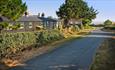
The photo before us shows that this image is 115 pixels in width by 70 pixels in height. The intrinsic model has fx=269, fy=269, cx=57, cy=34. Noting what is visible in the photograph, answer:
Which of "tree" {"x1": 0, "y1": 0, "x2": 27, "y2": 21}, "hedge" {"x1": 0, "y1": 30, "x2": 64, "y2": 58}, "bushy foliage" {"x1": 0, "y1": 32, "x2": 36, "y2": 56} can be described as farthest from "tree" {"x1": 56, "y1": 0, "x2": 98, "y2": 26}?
"bushy foliage" {"x1": 0, "y1": 32, "x2": 36, "y2": 56}

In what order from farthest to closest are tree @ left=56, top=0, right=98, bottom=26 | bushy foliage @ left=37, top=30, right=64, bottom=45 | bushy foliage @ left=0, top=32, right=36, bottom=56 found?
tree @ left=56, top=0, right=98, bottom=26, bushy foliage @ left=37, top=30, right=64, bottom=45, bushy foliage @ left=0, top=32, right=36, bottom=56

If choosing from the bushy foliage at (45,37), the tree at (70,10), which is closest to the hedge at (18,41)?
the bushy foliage at (45,37)

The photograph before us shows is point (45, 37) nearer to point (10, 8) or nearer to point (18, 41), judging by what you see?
point (10, 8)

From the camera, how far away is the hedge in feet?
62.9

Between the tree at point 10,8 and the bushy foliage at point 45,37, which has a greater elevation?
the tree at point 10,8

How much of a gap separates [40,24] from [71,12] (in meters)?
10.8

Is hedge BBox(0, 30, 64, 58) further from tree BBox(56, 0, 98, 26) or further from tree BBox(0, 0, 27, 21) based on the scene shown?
tree BBox(56, 0, 98, 26)

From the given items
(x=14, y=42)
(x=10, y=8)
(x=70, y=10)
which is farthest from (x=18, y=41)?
(x=70, y=10)

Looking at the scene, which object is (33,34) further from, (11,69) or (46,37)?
(11,69)

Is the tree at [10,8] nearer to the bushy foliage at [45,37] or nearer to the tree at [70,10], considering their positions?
the bushy foliage at [45,37]

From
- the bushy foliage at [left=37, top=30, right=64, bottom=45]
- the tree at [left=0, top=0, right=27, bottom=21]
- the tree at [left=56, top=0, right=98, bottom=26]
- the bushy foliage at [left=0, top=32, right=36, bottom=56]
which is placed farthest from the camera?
the tree at [left=56, top=0, right=98, bottom=26]

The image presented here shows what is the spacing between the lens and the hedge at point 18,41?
19172mm

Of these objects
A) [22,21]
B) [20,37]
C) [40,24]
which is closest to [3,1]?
[20,37]

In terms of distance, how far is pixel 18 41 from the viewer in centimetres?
2248
